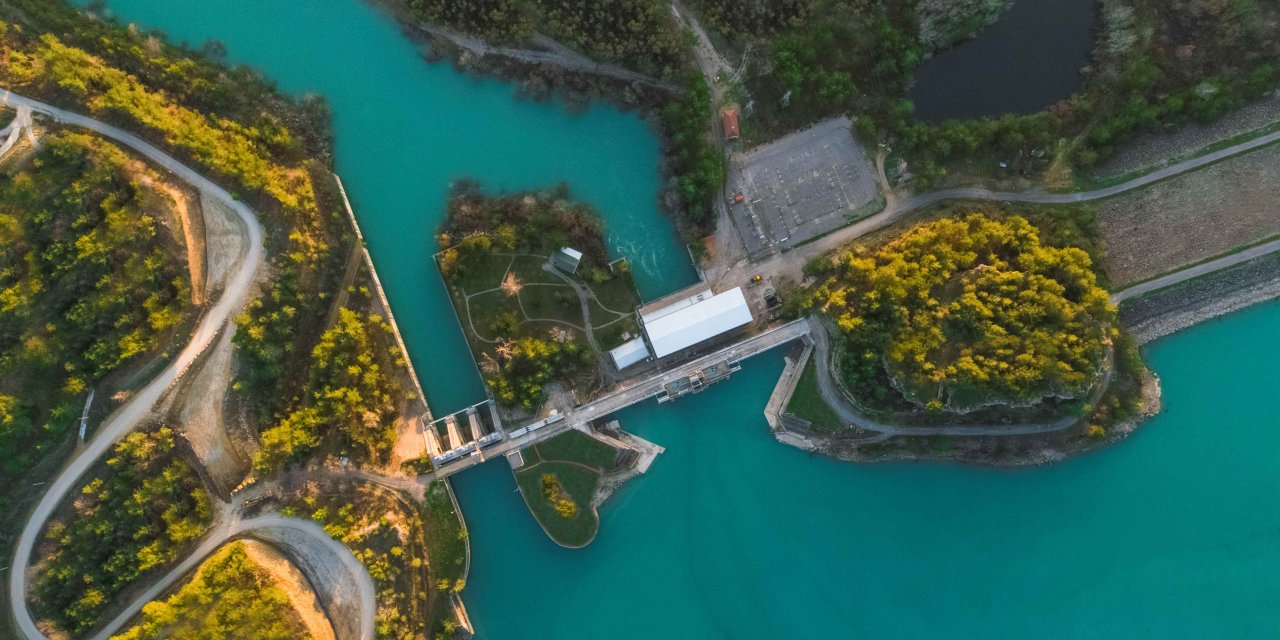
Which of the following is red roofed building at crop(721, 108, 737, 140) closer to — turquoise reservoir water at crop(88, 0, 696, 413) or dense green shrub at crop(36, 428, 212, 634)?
turquoise reservoir water at crop(88, 0, 696, 413)

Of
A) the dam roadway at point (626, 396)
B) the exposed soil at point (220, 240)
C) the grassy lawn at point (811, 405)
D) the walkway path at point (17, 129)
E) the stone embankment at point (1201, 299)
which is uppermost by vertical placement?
A: the walkway path at point (17, 129)

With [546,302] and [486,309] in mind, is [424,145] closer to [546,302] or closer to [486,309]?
[486,309]

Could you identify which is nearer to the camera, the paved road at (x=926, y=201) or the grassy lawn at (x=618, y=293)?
the paved road at (x=926, y=201)

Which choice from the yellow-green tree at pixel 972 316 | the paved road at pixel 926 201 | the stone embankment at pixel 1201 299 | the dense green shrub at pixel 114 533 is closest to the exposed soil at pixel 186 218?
the dense green shrub at pixel 114 533

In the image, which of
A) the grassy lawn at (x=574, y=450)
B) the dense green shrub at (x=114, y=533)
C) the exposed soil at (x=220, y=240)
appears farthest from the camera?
the grassy lawn at (x=574, y=450)

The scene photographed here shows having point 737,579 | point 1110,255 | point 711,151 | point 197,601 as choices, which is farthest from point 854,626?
point 197,601

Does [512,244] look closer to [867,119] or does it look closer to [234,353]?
[234,353]

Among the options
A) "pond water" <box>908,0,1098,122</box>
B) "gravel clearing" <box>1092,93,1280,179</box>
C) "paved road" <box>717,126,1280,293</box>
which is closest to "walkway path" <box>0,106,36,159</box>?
"paved road" <box>717,126,1280,293</box>

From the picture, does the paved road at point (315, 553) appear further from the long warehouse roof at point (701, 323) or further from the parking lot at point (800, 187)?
the parking lot at point (800, 187)
